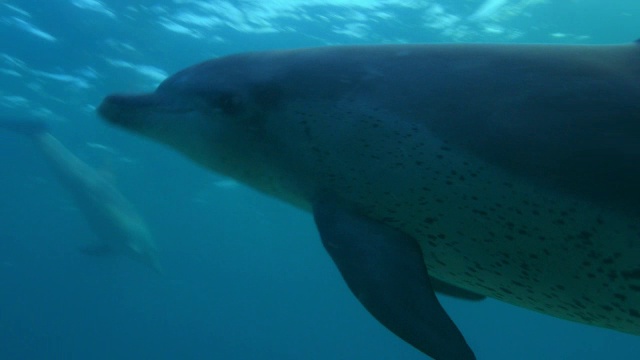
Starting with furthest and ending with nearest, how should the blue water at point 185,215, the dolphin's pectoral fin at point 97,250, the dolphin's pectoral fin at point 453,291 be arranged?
the dolphin's pectoral fin at point 97,250 → the blue water at point 185,215 → the dolphin's pectoral fin at point 453,291

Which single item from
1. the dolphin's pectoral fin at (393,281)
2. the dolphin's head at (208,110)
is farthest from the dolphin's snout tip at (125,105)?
the dolphin's pectoral fin at (393,281)

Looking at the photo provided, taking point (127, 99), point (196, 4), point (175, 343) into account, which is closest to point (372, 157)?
point (127, 99)

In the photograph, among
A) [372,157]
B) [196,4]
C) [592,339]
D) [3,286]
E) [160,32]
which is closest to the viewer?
[372,157]

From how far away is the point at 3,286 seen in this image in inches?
3191

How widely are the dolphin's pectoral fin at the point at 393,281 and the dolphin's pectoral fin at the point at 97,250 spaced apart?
72.5 ft

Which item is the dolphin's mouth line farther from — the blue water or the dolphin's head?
the blue water

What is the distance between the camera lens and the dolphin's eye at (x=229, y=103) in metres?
3.46

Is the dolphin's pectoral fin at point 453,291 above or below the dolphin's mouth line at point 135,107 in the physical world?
below

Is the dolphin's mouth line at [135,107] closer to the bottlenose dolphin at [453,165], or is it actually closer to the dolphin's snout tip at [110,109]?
the dolphin's snout tip at [110,109]

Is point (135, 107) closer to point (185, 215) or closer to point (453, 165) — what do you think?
point (453, 165)

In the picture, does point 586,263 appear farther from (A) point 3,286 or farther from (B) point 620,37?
(A) point 3,286

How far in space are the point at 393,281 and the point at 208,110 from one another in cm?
158

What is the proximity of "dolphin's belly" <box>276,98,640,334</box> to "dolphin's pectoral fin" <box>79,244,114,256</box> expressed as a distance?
21.8 meters

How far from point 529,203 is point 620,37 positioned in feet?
53.1
